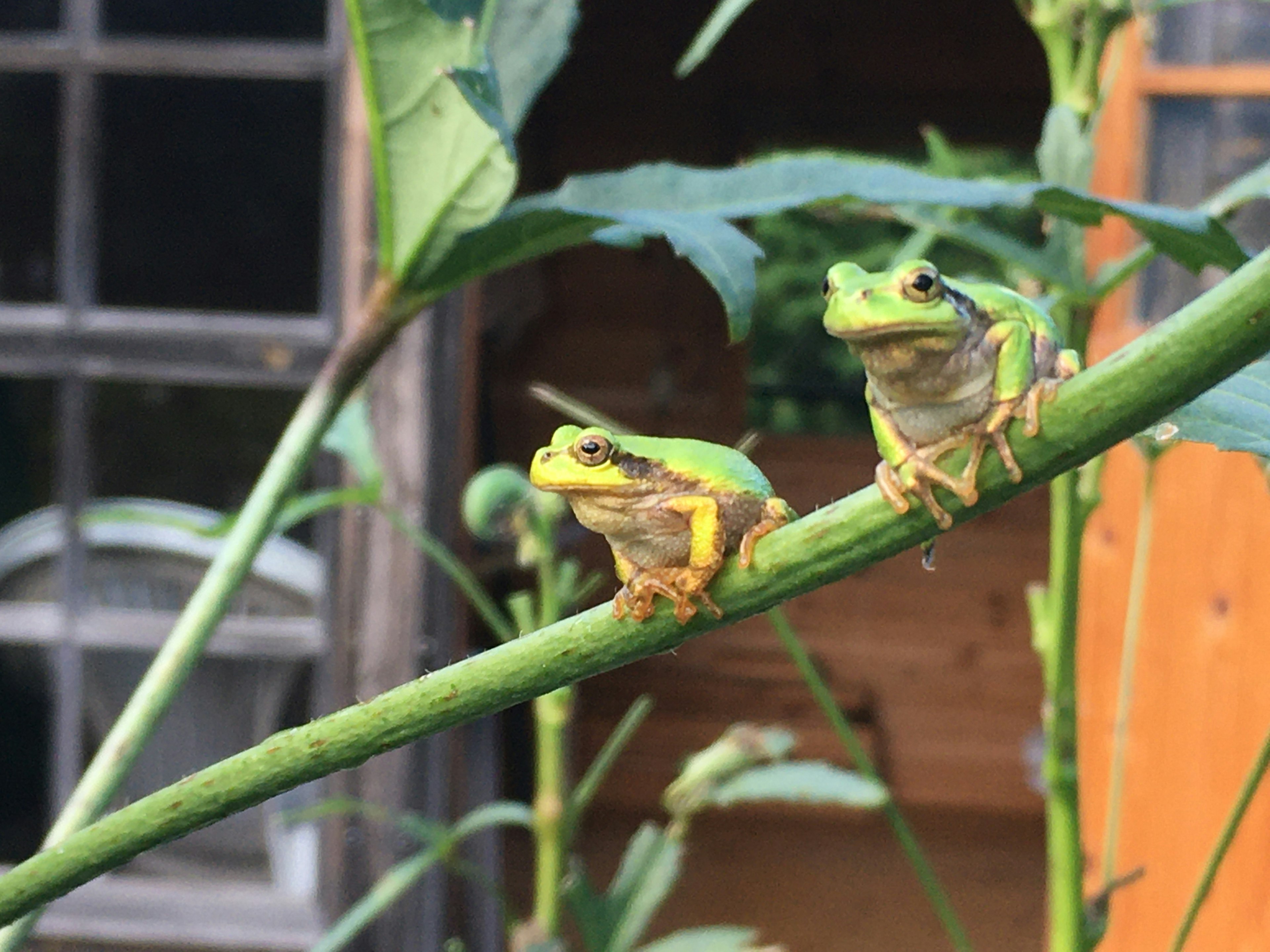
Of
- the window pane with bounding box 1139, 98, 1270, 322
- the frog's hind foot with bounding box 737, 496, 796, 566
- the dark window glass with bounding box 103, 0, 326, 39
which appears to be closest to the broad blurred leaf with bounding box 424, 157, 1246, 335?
the frog's hind foot with bounding box 737, 496, 796, 566

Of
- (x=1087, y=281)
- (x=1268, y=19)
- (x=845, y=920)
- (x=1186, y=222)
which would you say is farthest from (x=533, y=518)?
(x=845, y=920)

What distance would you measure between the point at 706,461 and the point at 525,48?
1.06ft

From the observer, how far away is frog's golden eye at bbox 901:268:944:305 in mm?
380

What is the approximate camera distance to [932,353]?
1.26 ft

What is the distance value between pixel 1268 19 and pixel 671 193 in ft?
4.61

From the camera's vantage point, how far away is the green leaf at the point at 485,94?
0.49 m

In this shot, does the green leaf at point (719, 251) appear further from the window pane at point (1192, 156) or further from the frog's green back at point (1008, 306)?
the window pane at point (1192, 156)

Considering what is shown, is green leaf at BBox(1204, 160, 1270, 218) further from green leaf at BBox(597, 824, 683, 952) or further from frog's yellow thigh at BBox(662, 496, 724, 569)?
green leaf at BBox(597, 824, 683, 952)

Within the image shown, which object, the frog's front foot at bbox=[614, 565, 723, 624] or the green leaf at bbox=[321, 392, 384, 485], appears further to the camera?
the green leaf at bbox=[321, 392, 384, 485]

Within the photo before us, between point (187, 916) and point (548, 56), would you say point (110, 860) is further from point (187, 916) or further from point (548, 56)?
point (187, 916)

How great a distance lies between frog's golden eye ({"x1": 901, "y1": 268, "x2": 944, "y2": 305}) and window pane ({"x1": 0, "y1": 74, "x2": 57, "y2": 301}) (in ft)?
7.30

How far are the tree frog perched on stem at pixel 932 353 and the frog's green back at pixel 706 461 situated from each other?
72 millimetres

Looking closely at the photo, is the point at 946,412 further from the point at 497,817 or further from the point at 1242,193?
the point at 497,817

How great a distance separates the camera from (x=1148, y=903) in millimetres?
1633
